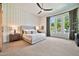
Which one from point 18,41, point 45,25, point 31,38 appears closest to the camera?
point 18,41

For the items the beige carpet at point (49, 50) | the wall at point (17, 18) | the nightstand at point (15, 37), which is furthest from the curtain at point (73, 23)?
the nightstand at point (15, 37)

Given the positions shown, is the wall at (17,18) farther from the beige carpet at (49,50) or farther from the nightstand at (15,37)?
the beige carpet at (49,50)

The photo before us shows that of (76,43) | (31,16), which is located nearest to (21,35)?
(31,16)

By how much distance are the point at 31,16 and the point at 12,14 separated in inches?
36.3

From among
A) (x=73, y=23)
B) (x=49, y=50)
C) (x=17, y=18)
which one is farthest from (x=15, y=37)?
(x=73, y=23)

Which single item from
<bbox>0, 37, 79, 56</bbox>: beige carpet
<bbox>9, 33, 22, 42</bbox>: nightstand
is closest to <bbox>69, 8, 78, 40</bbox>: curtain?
<bbox>0, 37, 79, 56</bbox>: beige carpet

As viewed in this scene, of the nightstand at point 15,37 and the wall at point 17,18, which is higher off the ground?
the wall at point 17,18

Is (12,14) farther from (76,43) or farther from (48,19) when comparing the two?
(76,43)

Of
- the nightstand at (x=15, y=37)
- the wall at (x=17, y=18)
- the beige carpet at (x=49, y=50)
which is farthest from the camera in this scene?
the nightstand at (x=15, y=37)

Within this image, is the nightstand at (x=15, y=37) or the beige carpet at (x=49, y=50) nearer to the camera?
the beige carpet at (x=49, y=50)

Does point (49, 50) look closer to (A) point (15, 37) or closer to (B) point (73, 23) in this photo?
(B) point (73, 23)

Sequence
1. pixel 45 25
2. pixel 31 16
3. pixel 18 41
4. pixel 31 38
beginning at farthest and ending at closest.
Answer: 1. pixel 45 25
2. pixel 31 38
3. pixel 18 41
4. pixel 31 16

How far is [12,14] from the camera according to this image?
4.46 meters

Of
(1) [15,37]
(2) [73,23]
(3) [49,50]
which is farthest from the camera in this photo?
(1) [15,37]
